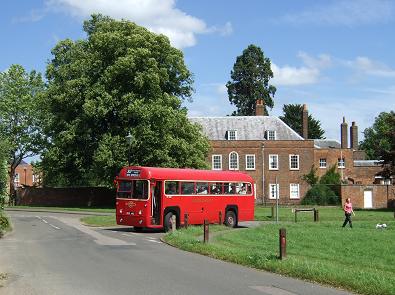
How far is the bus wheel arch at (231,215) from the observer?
31625 millimetres

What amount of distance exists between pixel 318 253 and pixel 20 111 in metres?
54.2

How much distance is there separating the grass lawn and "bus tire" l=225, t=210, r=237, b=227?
3.31m

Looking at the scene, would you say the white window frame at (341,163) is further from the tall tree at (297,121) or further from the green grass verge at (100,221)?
the green grass verge at (100,221)

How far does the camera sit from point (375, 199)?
64062mm

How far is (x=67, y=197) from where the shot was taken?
6234 cm

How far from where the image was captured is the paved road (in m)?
11.4

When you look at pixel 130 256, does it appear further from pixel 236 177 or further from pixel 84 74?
pixel 84 74

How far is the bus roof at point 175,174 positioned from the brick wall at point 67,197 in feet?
97.4

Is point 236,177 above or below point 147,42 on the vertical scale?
below

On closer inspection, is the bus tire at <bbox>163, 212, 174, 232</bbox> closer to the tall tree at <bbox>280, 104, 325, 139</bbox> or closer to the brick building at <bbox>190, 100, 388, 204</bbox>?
the brick building at <bbox>190, 100, 388, 204</bbox>

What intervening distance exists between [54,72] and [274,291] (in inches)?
2036

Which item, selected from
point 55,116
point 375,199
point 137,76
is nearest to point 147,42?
point 137,76

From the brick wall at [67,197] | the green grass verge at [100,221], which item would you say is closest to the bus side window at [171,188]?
the green grass verge at [100,221]

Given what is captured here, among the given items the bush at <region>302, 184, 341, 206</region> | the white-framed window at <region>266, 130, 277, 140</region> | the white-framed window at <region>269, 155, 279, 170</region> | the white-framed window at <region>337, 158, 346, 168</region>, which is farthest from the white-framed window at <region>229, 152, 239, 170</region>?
the white-framed window at <region>337, 158, 346, 168</region>
